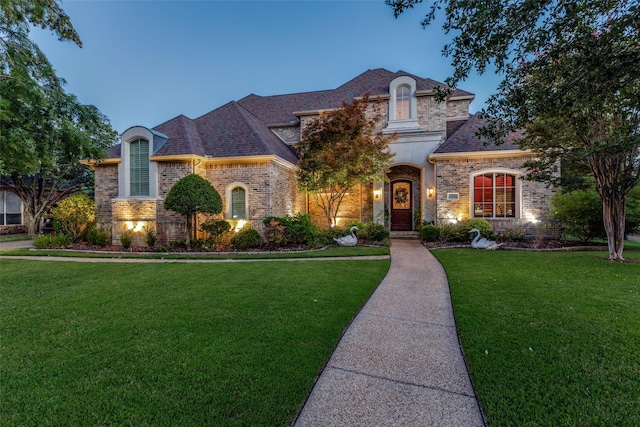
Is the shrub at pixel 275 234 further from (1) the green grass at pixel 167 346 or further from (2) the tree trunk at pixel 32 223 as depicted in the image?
(2) the tree trunk at pixel 32 223

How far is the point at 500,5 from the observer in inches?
115

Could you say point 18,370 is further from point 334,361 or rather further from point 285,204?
point 285,204

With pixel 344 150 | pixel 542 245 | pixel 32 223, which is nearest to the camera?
pixel 542 245

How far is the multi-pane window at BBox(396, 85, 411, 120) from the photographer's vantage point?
46.6 ft

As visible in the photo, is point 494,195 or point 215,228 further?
point 494,195

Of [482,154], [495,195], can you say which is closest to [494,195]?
[495,195]

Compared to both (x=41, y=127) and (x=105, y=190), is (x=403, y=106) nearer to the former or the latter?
(x=41, y=127)

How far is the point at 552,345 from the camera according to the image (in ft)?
10.1

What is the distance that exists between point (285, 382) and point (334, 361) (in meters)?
0.63

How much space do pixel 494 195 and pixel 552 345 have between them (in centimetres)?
1075

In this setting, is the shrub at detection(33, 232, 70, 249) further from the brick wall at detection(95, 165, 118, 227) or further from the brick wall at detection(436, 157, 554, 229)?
the brick wall at detection(436, 157, 554, 229)

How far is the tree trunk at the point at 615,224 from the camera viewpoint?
791cm

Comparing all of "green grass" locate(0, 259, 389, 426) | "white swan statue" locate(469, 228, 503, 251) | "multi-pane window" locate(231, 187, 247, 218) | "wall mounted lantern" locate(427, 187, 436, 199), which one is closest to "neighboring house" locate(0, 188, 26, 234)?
"multi-pane window" locate(231, 187, 247, 218)

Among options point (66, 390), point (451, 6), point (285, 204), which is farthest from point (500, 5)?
point (285, 204)
